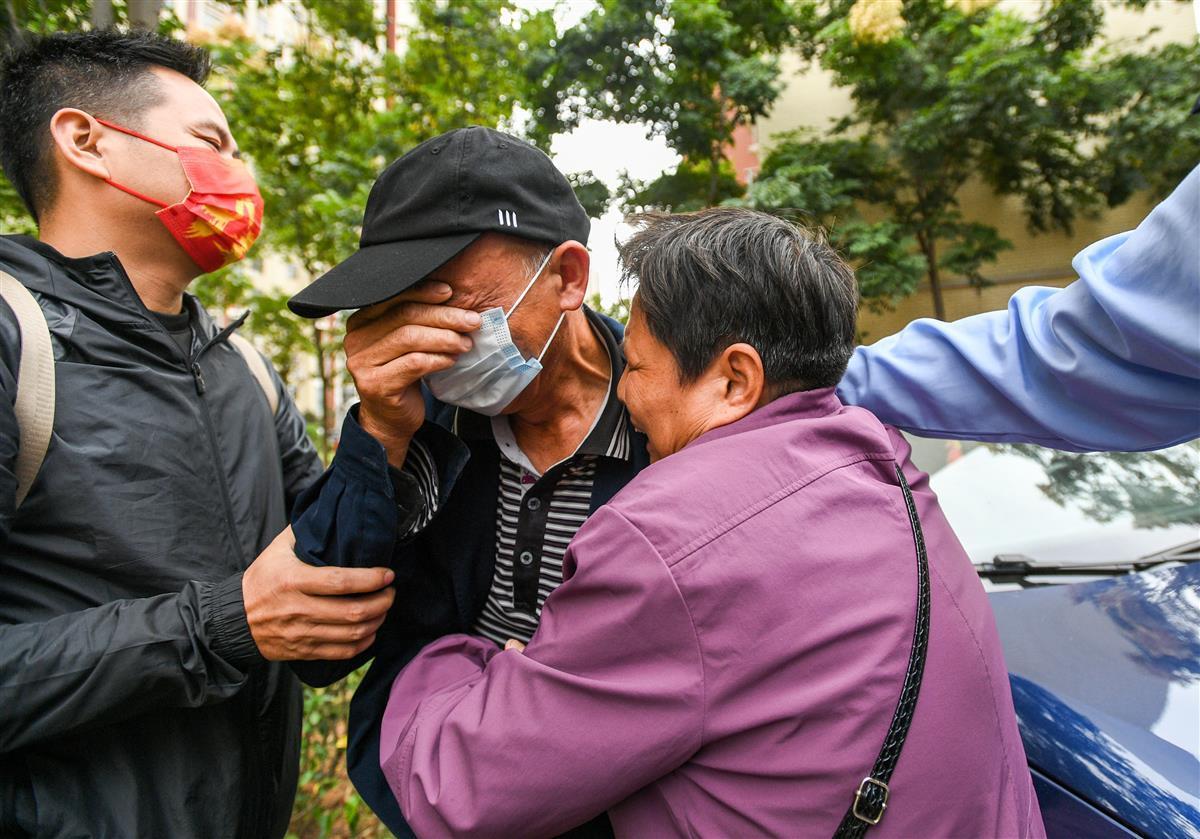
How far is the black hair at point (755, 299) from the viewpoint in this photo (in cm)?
118

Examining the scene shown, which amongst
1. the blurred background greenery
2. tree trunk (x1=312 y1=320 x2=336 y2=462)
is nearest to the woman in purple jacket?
the blurred background greenery

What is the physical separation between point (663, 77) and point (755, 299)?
751 centimetres

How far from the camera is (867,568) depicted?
97cm

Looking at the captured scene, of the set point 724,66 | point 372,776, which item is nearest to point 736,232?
point 372,776

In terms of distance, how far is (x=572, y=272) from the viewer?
1.58 m

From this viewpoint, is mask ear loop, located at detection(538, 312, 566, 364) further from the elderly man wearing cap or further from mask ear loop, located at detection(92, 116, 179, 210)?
mask ear loop, located at detection(92, 116, 179, 210)

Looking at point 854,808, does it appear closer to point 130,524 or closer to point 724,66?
point 130,524

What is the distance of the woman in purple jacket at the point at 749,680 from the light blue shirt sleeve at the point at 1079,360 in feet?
1.26

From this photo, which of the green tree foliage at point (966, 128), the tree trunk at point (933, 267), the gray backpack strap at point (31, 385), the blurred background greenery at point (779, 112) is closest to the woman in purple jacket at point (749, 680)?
the gray backpack strap at point (31, 385)

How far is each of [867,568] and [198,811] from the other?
1.29m

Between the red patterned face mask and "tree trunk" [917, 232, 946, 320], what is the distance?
915cm

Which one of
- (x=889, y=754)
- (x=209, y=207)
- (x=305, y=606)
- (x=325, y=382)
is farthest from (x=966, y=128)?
(x=305, y=606)

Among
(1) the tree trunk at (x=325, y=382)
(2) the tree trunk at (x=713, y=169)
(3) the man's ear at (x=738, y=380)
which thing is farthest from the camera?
(2) the tree trunk at (x=713, y=169)

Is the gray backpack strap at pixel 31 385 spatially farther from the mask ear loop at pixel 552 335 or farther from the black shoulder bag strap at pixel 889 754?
the black shoulder bag strap at pixel 889 754
